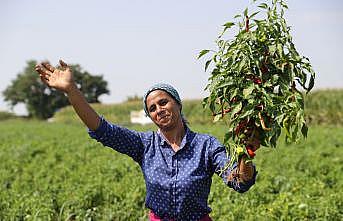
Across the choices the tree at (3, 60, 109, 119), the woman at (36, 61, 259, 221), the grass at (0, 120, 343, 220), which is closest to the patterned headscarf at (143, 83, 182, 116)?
the woman at (36, 61, 259, 221)

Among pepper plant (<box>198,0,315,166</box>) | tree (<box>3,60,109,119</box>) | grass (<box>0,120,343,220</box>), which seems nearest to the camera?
pepper plant (<box>198,0,315,166</box>)

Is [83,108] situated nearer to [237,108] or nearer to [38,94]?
[237,108]

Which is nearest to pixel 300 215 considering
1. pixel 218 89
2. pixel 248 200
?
pixel 248 200

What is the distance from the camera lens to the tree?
7881 cm

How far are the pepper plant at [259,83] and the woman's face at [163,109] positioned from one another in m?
0.34

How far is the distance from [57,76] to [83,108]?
212mm

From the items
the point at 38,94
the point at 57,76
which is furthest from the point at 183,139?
the point at 38,94

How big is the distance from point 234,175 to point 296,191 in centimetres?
438

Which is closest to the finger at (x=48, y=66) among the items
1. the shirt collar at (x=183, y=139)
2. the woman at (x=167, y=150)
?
the woman at (x=167, y=150)

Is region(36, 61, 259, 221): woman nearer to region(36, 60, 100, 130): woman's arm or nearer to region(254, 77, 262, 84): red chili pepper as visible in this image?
region(36, 60, 100, 130): woman's arm

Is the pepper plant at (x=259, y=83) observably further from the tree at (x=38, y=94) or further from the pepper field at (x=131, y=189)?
the tree at (x=38, y=94)

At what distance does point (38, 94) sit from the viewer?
82.9 metres

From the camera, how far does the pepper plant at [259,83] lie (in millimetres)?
2635

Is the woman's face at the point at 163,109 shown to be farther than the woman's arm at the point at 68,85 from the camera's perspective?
Yes
